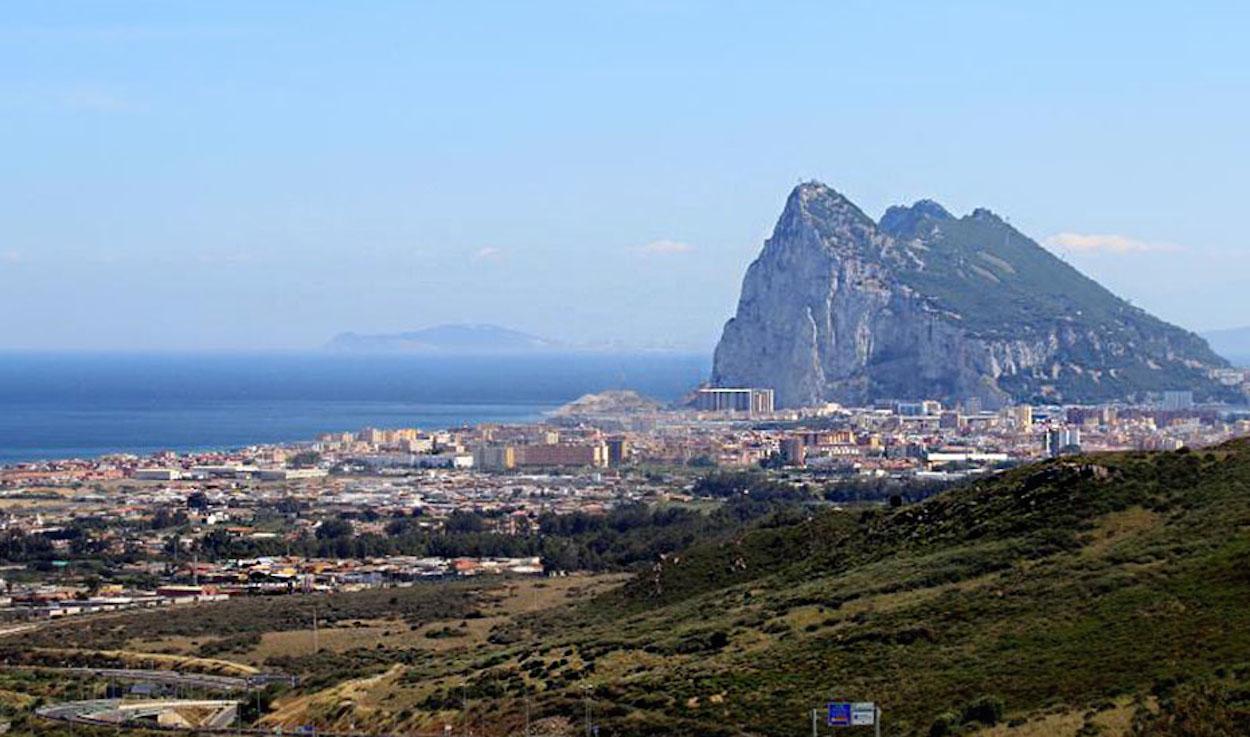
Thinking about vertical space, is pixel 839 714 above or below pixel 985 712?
above

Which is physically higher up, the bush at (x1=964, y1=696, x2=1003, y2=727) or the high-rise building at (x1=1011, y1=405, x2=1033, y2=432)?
the high-rise building at (x1=1011, y1=405, x2=1033, y2=432)

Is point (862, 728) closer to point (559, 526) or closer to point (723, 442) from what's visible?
point (559, 526)

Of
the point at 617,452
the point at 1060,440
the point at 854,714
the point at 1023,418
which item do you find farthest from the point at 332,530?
the point at 1023,418

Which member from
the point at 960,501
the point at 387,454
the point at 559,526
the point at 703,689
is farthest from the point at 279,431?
the point at 703,689

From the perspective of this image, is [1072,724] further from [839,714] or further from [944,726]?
[839,714]

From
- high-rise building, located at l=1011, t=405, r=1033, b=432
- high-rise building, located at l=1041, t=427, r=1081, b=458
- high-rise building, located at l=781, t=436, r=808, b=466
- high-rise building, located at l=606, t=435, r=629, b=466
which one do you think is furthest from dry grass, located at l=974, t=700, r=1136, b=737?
high-rise building, located at l=1011, t=405, r=1033, b=432

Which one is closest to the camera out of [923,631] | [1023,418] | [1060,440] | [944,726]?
[944,726]

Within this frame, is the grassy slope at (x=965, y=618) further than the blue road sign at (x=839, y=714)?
Yes

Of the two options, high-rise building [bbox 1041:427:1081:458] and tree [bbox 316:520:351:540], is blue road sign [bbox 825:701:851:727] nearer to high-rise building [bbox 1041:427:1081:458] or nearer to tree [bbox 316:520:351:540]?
tree [bbox 316:520:351:540]

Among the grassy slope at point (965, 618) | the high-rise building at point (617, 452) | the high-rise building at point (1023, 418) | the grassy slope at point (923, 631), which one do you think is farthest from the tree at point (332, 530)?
the high-rise building at point (1023, 418)

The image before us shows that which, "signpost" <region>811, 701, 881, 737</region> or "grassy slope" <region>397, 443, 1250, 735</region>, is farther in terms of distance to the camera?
"grassy slope" <region>397, 443, 1250, 735</region>

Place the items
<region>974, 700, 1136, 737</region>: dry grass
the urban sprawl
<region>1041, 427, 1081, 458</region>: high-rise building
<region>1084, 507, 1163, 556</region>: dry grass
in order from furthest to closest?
<region>1041, 427, 1081, 458</region>: high-rise building, the urban sprawl, <region>1084, 507, 1163, 556</region>: dry grass, <region>974, 700, 1136, 737</region>: dry grass

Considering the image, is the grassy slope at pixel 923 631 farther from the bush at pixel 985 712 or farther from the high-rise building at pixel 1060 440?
the high-rise building at pixel 1060 440
